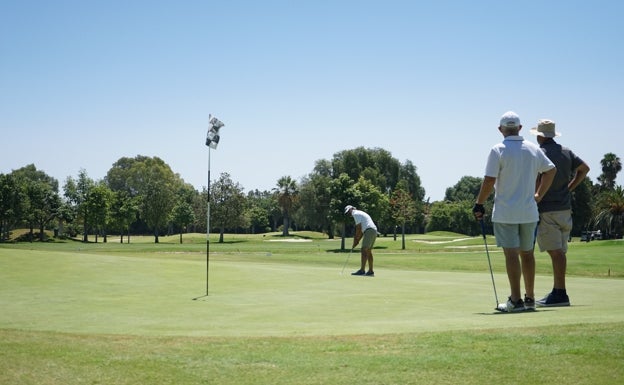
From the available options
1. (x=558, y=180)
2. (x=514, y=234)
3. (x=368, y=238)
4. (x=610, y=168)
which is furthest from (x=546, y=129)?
(x=610, y=168)

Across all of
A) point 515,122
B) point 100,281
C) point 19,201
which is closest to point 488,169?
point 515,122

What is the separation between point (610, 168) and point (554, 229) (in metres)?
124

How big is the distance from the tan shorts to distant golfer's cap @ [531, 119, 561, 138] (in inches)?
52.0

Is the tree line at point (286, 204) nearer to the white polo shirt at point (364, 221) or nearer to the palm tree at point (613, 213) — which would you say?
the palm tree at point (613, 213)

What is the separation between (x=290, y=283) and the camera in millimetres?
16203

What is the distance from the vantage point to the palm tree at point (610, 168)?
121312mm

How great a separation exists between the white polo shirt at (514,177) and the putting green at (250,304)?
1.47 meters

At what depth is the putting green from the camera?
8.33m

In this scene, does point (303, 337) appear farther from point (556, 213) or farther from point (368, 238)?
point (368, 238)

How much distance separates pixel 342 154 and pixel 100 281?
3700 inches

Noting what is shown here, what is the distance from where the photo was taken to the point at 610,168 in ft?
399

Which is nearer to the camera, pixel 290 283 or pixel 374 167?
pixel 290 283

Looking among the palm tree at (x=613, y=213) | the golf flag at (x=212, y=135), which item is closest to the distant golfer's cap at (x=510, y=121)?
the golf flag at (x=212, y=135)

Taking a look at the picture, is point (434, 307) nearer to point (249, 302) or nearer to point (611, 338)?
point (249, 302)
